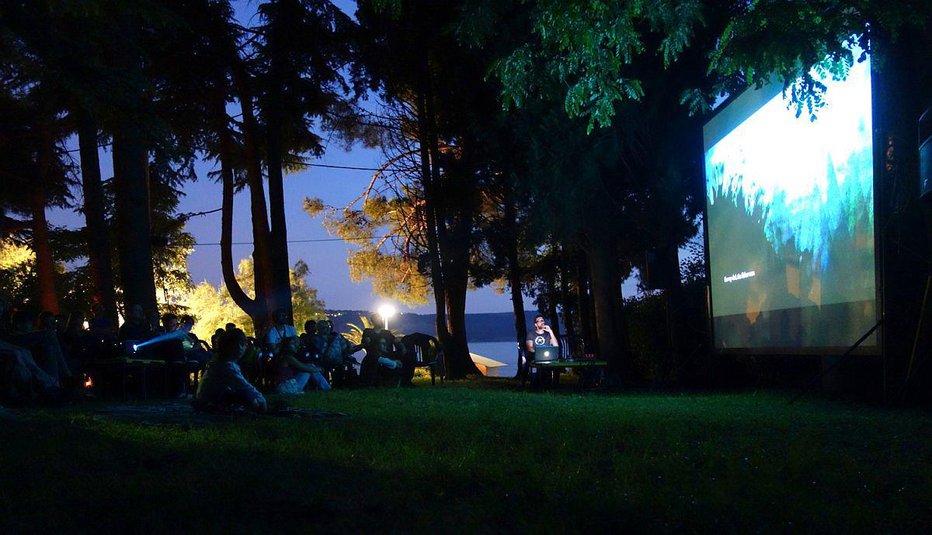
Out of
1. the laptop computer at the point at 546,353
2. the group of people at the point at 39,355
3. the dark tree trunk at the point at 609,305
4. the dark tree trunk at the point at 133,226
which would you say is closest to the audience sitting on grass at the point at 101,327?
the group of people at the point at 39,355

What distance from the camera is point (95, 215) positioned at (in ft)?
57.4

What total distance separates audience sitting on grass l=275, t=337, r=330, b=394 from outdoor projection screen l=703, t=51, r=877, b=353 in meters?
5.88

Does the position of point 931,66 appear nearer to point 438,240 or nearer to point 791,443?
point 791,443

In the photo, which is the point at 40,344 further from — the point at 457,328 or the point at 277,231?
the point at 457,328

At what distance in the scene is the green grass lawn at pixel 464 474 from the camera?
3.71 meters

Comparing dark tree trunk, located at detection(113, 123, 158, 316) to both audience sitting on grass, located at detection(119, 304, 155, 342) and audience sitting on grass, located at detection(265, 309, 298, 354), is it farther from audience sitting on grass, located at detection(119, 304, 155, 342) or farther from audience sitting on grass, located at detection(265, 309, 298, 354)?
audience sitting on grass, located at detection(119, 304, 155, 342)

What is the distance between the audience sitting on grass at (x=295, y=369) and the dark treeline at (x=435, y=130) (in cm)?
Result: 302

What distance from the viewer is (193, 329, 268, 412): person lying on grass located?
7.99 metres

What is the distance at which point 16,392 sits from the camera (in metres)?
8.68

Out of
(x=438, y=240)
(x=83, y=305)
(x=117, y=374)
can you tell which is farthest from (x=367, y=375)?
(x=83, y=305)

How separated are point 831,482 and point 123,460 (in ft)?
12.6

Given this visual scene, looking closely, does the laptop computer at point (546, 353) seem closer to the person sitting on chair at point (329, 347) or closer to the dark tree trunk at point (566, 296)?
the person sitting on chair at point (329, 347)

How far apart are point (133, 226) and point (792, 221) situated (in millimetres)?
10195

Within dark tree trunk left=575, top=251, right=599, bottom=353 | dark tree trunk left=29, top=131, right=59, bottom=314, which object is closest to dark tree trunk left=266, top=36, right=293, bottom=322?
dark tree trunk left=29, top=131, right=59, bottom=314
